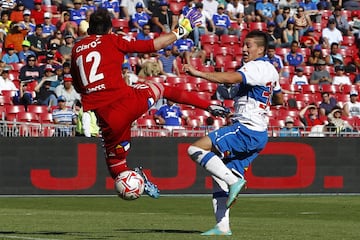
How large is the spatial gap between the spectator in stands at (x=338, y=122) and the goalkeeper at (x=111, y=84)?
1277cm

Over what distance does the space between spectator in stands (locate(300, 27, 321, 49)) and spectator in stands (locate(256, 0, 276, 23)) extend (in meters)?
1.08

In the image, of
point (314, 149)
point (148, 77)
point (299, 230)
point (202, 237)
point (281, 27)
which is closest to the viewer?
point (202, 237)

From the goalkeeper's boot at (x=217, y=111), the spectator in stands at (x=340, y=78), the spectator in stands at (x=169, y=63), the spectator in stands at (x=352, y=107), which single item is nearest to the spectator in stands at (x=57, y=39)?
the spectator in stands at (x=169, y=63)

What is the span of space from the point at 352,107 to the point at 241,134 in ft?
52.0

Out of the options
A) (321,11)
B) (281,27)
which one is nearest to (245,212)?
(281,27)

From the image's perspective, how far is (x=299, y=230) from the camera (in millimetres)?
13016

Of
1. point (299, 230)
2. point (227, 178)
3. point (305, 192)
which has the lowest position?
point (305, 192)

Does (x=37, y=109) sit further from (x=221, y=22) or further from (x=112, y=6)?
(x=221, y=22)

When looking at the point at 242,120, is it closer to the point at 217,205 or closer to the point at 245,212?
the point at 217,205

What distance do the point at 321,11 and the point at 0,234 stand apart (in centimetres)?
2284

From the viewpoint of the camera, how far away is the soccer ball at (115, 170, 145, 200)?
11844 millimetres

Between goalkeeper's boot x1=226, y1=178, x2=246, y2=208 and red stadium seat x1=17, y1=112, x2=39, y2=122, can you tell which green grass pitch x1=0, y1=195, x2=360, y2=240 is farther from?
red stadium seat x1=17, y1=112, x2=39, y2=122

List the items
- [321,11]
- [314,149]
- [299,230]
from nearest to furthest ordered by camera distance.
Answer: [299,230], [314,149], [321,11]

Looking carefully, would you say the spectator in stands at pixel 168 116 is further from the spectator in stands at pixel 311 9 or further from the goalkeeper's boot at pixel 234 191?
the goalkeeper's boot at pixel 234 191
